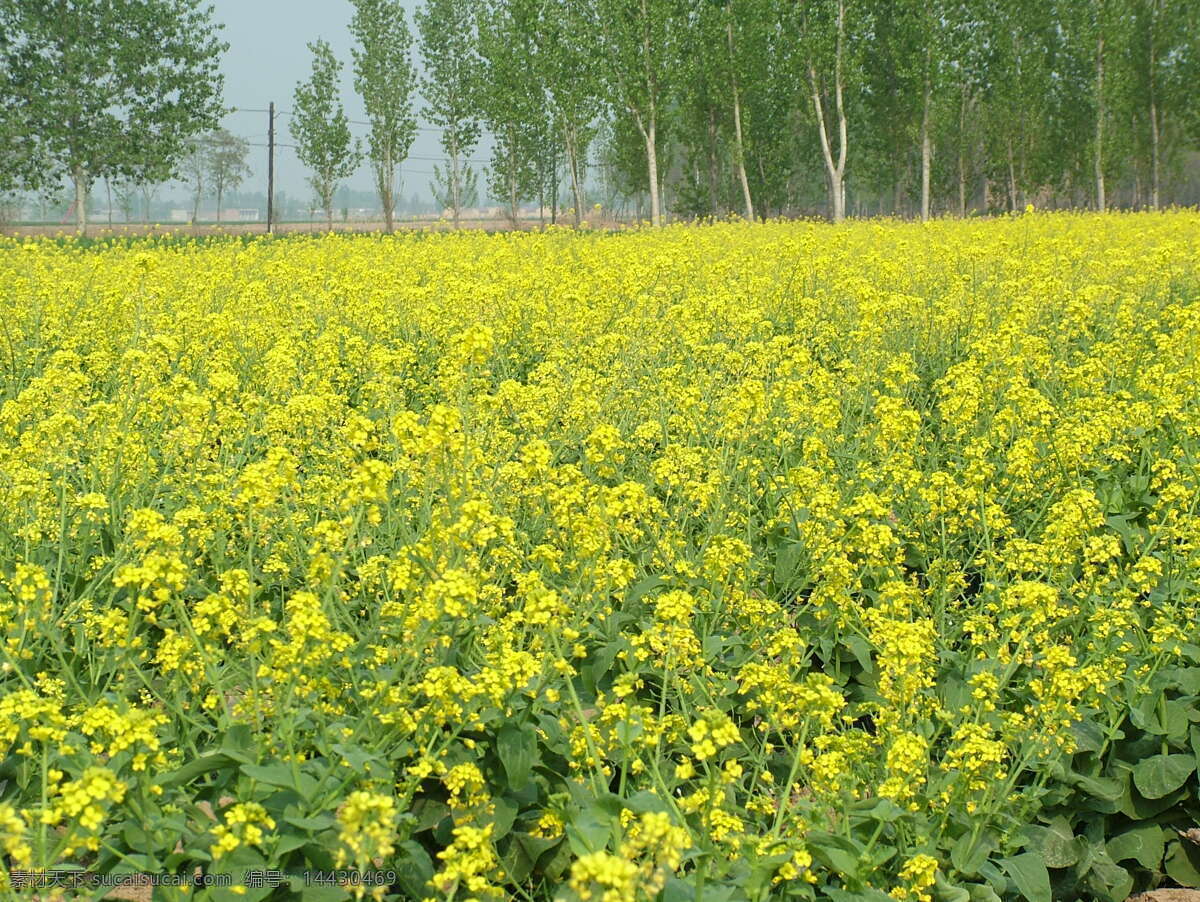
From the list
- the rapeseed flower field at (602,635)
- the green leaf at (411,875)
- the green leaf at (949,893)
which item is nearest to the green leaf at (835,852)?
the rapeseed flower field at (602,635)

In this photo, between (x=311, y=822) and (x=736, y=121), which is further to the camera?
(x=736, y=121)

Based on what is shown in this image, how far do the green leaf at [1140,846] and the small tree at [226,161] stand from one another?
9121 centimetres

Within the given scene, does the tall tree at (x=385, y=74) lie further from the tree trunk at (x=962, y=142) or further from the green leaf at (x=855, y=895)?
the green leaf at (x=855, y=895)

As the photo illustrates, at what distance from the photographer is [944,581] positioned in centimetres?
384

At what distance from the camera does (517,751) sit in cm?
258

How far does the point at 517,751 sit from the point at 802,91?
37581mm

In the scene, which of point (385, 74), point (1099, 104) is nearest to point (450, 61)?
point (385, 74)

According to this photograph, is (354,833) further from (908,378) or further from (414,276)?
(414,276)

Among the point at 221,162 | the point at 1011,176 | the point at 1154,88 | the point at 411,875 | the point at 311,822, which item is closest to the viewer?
the point at 311,822

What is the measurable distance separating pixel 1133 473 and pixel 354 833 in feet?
14.5

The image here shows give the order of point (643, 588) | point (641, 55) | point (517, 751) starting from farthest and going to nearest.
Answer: point (641, 55)
point (643, 588)
point (517, 751)

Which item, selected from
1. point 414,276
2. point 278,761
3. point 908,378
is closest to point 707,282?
point 414,276

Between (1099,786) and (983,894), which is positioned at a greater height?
(1099,786)

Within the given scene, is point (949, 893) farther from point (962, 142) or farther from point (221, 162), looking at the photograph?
point (221, 162)
